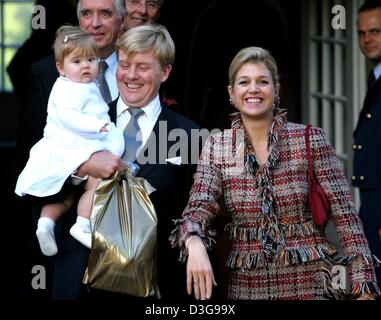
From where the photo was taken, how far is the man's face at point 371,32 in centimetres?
607

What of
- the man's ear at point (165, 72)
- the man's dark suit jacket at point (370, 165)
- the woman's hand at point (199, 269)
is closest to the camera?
the woman's hand at point (199, 269)

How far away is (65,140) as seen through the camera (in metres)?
4.79

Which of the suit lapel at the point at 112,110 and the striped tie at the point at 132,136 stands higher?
the suit lapel at the point at 112,110

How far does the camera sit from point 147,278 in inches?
183

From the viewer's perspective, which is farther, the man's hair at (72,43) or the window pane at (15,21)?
the window pane at (15,21)

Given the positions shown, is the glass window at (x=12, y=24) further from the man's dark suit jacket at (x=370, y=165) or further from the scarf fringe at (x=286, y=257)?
the scarf fringe at (x=286, y=257)

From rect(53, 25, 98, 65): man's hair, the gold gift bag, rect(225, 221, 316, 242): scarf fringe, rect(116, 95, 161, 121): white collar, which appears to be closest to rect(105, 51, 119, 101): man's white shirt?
rect(116, 95, 161, 121): white collar

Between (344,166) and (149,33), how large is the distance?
2.68 metres

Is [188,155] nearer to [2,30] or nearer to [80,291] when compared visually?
[80,291]

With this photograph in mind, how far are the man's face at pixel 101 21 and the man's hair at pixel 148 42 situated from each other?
19cm

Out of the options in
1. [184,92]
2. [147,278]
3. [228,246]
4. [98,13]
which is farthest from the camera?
[184,92]

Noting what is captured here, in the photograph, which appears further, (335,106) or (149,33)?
(335,106)

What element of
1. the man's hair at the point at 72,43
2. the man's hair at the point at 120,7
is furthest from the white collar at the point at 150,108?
the man's hair at the point at 120,7
